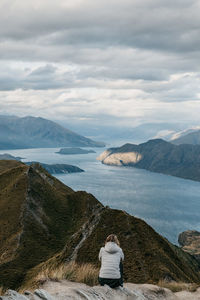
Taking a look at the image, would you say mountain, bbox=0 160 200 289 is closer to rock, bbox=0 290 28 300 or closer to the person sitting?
the person sitting

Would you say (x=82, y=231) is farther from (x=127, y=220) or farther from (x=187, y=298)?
(x=187, y=298)

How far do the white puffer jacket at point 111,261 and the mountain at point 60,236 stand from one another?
303 inches

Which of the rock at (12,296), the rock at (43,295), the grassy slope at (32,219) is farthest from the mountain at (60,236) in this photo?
the rock at (12,296)

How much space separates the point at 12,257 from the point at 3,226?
14.2 metres


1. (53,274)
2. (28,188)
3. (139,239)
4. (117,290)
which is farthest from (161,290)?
(28,188)

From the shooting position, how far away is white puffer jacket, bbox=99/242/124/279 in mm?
19938

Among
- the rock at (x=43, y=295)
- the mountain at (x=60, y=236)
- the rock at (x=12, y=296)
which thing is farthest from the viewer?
the mountain at (x=60, y=236)

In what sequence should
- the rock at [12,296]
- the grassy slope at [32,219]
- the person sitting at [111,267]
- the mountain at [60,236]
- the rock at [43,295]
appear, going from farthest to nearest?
1. the grassy slope at [32,219]
2. the mountain at [60,236]
3. the person sitting at [111,267]
4. the rock at [43,295]
5. the rock at [12,296]

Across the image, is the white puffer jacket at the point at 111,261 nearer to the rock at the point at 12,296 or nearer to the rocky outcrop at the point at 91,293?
the rocky outcrop at the point at 91,293

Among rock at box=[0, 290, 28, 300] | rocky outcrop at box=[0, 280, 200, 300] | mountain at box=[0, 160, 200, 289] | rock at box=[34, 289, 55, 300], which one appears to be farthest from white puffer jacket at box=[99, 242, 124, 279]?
mountain at box=[0, 160, 200, 289]

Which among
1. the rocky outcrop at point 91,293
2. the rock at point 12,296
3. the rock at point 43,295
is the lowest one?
the rocky outcrop at point 91,293

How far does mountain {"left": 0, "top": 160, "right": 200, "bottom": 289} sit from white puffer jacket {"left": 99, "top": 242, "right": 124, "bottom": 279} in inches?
303

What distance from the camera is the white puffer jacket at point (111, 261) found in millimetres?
19938

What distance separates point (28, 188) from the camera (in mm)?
86812
